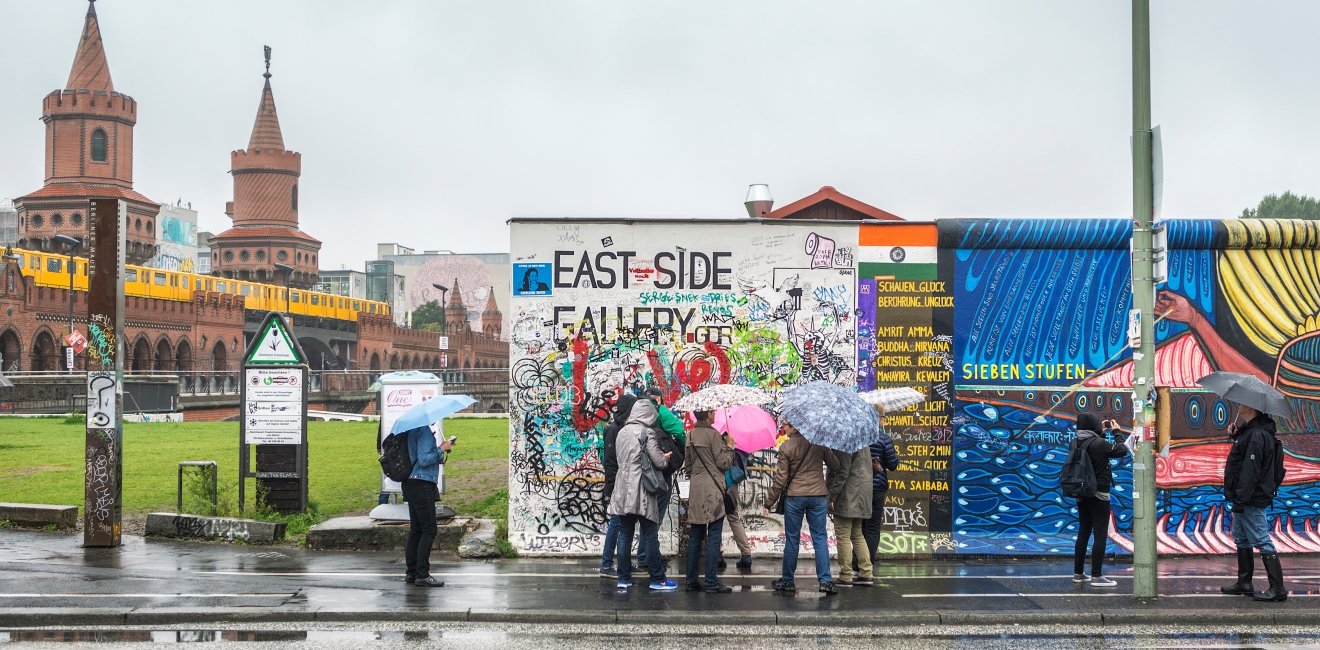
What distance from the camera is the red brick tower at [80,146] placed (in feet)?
338

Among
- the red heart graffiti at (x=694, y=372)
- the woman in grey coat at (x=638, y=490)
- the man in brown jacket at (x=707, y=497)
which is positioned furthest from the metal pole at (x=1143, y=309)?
the red heart graffiti at (x=694, y=372)

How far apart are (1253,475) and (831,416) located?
356cm

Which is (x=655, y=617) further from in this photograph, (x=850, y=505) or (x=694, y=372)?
(x=694, y=372)

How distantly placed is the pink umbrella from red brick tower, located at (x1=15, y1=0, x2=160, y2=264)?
102m

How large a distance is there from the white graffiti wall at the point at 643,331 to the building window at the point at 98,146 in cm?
10193

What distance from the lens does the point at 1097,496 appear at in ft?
36.2

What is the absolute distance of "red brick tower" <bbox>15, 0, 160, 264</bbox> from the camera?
338 ft

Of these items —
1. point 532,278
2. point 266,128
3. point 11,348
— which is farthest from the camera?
point 266,128

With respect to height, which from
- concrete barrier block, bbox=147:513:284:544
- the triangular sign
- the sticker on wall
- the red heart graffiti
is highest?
the sticker on wall

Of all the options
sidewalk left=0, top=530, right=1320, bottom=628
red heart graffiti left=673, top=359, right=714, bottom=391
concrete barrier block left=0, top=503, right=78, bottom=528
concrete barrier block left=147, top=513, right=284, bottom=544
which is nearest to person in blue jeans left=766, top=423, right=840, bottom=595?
sidewalk left=0, top=530, right=1320, bottom=628

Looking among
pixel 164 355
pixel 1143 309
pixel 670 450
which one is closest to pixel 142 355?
pixel 164 355

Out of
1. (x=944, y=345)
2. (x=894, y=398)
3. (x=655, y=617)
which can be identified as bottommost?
(x=655, y=617)

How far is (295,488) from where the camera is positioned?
14.8 metres

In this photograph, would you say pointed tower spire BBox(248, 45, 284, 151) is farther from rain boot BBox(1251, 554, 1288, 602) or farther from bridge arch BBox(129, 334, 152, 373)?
rain boot BBox(1251, 554, 1288, 602)
